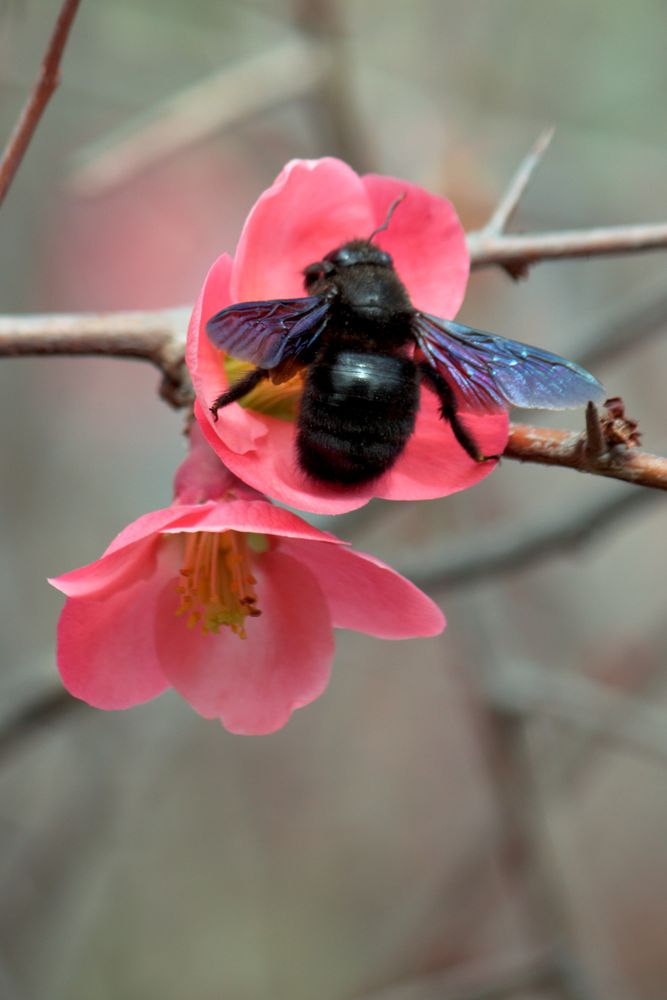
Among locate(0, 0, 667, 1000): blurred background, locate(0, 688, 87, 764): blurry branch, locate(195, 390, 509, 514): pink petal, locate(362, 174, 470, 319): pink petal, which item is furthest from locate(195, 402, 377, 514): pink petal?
locate(0, 0, 667, 1000): blurred background

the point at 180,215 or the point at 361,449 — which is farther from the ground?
the point at 361,449

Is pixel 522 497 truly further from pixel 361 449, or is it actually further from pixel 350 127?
pixel 361 449

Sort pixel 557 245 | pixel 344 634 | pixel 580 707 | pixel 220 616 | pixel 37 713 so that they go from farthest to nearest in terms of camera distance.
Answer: pixel 344 634
pixel 580 707
pixel 37 713
pixel 557 245
pixel 220 616

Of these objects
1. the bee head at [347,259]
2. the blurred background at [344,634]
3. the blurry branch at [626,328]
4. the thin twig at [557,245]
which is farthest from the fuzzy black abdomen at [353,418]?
the blurred background at [344,634]

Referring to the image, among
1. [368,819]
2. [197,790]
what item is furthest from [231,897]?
[368,819]

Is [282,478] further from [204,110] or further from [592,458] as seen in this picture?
[204,110]

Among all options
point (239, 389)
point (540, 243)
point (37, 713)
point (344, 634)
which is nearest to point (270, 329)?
point (239, 389)
